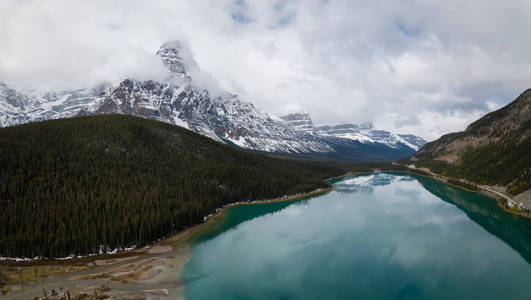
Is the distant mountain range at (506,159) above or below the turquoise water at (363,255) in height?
above

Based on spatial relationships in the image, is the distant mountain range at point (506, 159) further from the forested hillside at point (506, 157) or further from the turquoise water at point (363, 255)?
the turquoise water at point (363, 255)

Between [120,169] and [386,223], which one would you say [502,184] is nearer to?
[386,223]

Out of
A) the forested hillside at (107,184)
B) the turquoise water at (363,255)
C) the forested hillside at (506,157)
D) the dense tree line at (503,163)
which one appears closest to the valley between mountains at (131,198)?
the forested hillside at (107,184)

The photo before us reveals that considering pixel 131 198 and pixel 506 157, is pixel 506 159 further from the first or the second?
pixel 131 198

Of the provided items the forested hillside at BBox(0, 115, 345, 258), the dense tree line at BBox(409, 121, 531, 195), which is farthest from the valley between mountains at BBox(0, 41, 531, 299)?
the dense tree line at BBox(409, 121, 531, 195)

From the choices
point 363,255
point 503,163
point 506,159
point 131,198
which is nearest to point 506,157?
point 506,159

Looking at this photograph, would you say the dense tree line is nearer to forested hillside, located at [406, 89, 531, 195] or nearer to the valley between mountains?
forested hillside, located at [406, 89, 531, 195]
